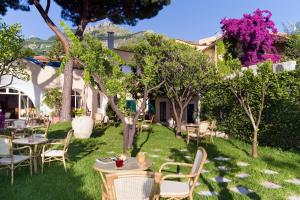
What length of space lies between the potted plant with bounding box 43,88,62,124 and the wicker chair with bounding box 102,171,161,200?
19.7 meters

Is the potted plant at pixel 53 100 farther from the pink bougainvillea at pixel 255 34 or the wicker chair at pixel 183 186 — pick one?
the wicker chair at pixel 183 186

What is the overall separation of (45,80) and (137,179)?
21766 mm

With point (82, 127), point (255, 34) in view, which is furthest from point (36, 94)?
point (255, 34)

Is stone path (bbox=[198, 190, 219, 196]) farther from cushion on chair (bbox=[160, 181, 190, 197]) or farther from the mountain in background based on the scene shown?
the mountain in background

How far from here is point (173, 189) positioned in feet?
14.0

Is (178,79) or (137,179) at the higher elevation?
(178,79)

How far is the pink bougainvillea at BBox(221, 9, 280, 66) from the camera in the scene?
17.7 meters

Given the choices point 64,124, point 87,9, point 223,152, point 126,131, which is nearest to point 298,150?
point 223,152

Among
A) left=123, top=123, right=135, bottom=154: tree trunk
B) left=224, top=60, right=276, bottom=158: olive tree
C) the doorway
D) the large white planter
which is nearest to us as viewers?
left=224, top=60, right=276, bottom=158: olive tree

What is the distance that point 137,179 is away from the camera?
310 cm

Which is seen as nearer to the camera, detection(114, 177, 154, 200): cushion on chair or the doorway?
detection(114, 177, 154, 200): cushion on chair

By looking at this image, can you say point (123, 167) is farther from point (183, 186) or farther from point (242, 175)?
point (242, 175)

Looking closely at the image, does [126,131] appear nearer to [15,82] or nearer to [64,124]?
[64,124]

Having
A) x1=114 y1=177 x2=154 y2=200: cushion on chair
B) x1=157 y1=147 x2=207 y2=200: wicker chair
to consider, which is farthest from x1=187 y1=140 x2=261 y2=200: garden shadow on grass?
x1=114 y1=177 x2=154 y2=200: cushion on chair
